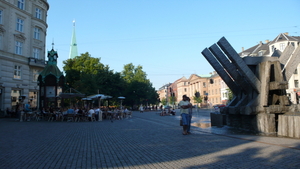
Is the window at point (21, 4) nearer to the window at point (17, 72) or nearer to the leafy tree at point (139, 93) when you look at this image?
the window at point (17, 72)

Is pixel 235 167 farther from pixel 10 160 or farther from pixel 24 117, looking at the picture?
pixel 24 117

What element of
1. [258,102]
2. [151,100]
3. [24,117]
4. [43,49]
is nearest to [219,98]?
[151,100]

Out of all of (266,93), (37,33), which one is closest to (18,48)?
(37,33)

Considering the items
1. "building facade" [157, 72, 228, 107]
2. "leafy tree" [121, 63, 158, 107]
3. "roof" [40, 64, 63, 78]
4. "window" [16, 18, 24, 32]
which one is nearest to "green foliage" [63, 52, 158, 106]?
"leafy tree" [121, 63, 158, 107]

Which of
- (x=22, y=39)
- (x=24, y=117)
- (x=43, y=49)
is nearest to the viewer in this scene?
(x=24, y=117)

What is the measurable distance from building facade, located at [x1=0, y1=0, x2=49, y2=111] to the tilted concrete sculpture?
2667 centimetres

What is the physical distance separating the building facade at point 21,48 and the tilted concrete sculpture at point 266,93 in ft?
87.5

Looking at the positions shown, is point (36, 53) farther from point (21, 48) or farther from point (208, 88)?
point (208, 88)

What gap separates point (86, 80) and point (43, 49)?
10225 mm

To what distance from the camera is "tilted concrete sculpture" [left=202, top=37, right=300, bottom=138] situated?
9484 millimetres

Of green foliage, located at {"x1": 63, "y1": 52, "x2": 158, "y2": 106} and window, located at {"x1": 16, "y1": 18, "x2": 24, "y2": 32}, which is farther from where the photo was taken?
green foliage, located at {"x1": 63, "y1": 52, "x2": 158, "y2": 106}

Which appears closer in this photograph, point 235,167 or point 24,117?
point 235,167

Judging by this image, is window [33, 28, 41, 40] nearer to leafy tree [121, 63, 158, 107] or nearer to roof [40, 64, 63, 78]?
roof [40, 64, 63, 78]

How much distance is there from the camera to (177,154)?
6316 mm
